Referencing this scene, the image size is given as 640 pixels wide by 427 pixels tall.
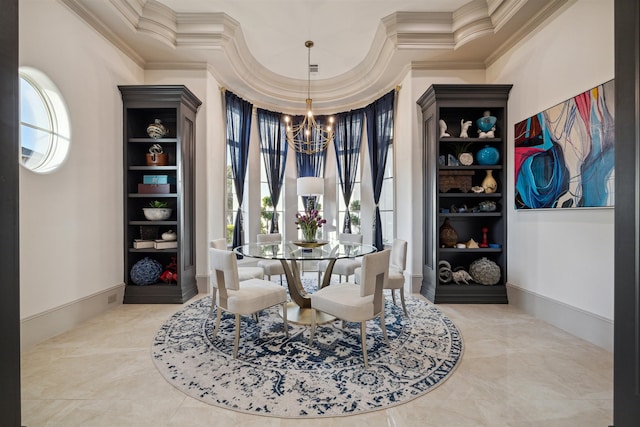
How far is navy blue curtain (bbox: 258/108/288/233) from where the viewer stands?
18.1 feet

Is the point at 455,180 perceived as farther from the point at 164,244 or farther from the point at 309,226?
the point at 164,244

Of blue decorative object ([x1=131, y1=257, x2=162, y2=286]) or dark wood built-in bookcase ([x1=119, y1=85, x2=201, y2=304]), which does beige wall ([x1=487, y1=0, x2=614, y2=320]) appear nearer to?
dark wood built-in bookcase ([x1=119, y1=85, x2=201, y2=304])

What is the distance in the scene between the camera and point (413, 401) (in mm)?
1765

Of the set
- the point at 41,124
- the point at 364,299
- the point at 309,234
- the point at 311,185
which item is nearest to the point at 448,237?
the point at 309,234

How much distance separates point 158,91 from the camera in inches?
142

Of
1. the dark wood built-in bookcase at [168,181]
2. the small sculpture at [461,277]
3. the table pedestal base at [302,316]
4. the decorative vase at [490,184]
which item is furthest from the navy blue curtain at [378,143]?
the dark wood built-in bookcase at [168,181]

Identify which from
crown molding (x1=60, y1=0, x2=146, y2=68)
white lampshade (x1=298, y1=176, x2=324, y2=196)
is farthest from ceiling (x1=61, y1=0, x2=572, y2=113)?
white lampshade (x1=298, y1=176, x2=324, y2=196)

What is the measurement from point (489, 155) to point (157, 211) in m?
4.55

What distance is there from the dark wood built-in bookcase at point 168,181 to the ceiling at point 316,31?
0.69 metres

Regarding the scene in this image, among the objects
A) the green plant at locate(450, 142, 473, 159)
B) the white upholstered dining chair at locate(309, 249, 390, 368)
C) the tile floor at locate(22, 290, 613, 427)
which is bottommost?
the tile floor at locate(22, 290, 613, 427)

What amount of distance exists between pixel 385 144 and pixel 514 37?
Answer: 2178mm

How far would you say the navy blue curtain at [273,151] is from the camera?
18.1ft

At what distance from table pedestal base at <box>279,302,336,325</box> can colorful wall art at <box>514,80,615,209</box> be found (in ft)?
8.76

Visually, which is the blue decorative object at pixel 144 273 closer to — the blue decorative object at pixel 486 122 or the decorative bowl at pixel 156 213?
the decorative bowl at pixel 156 213
